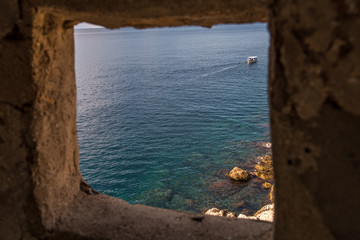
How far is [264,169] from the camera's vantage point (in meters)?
22.5

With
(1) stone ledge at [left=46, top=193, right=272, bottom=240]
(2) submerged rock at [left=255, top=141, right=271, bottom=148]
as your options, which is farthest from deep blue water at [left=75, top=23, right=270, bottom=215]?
(1) stone ledge at [left=46, top=193, right=272, bottom=240]

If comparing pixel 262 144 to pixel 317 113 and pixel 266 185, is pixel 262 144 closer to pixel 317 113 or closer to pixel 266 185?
pixel 266 185

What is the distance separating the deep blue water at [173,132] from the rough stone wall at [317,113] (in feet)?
60.9

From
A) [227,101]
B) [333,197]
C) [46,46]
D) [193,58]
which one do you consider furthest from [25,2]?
[193,58]

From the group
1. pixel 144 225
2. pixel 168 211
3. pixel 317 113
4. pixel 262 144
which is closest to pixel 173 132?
pixel 262 144

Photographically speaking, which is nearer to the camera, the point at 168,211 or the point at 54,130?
the point at 54,130

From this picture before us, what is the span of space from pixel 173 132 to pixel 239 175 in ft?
34.5

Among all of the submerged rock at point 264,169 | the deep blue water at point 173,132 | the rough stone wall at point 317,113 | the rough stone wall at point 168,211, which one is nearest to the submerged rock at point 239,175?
the deep blue water at point 173,132

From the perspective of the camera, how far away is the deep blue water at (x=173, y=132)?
72.0ft

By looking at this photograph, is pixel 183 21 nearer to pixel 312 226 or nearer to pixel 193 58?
pixel 312 226

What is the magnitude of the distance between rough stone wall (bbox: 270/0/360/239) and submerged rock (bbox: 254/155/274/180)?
20958 millimetres

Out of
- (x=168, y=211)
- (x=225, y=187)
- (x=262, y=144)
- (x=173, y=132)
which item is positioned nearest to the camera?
(x=168, y=211)

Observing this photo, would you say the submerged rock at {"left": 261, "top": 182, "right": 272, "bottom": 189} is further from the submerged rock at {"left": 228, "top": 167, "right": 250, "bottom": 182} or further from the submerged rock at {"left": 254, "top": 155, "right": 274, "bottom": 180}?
the submerged rock at {"left": 228, "top": 167, "right": 250, "bottom": 182}

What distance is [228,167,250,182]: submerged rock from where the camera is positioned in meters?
21.4
